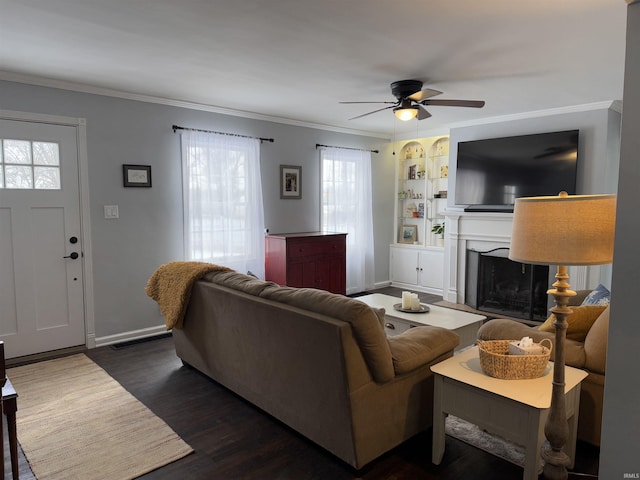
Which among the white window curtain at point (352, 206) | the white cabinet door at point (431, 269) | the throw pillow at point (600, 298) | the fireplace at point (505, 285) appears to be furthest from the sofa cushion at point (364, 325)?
the white cabinet door at point (431, 269)

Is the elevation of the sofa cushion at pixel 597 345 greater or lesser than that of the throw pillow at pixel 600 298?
lesser

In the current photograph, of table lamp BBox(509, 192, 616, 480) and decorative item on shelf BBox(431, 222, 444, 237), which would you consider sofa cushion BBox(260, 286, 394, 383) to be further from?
decorative item on shelf BBox(431, 222, 444, 237)

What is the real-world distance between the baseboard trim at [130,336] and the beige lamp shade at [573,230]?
3.90 meters

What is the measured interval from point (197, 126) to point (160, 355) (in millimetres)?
2423

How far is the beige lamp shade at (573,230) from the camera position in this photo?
5.38 feet

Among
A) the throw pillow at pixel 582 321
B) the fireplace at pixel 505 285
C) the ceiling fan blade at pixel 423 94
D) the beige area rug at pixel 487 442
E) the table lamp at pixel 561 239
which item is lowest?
the beige area rug at pixel 487 442

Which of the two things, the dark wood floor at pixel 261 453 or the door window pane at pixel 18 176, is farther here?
the door window pane at pixel 18 176

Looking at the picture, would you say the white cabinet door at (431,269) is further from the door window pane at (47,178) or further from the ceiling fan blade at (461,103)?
the door window pane at (47,178)

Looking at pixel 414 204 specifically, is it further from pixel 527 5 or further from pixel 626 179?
pixel 626 179

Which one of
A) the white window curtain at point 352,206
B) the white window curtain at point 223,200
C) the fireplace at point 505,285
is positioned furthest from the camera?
the white window curtain at point 352,206

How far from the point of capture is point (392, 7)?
2.39 metres

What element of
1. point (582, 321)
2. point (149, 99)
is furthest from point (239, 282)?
point (149, 99)

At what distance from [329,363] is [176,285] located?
5.19ft

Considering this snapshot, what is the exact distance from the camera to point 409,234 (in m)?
7.05
